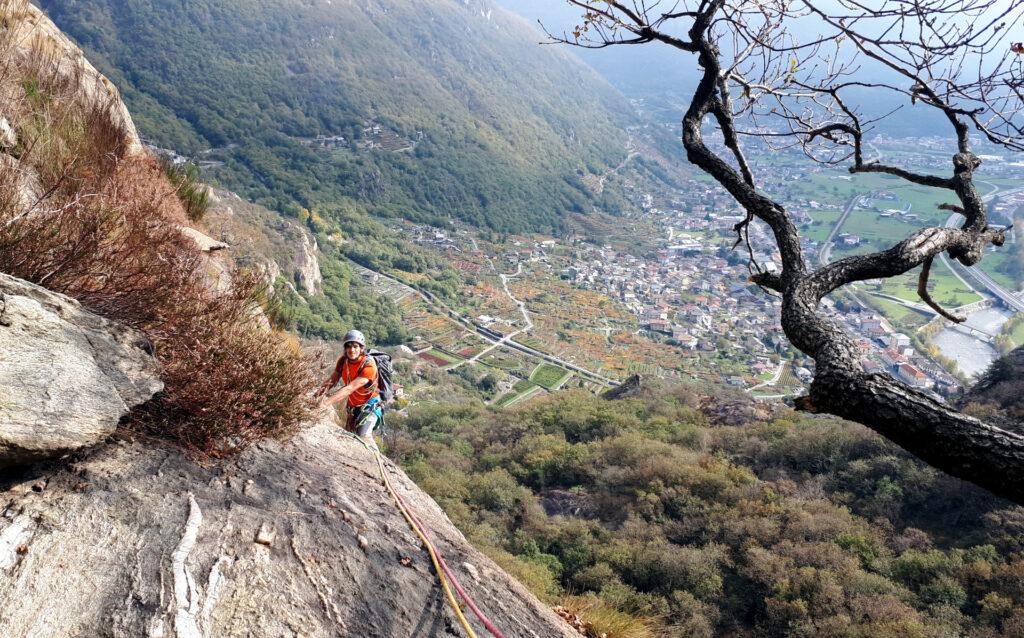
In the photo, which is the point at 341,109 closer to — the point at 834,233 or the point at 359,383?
the point at 834,233

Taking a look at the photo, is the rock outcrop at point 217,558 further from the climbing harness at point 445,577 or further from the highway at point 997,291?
the highway at point 997,291

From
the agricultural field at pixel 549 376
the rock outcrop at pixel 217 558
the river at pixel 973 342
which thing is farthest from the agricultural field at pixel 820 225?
the rock outcrop at pixel 217 558

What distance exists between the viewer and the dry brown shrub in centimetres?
322

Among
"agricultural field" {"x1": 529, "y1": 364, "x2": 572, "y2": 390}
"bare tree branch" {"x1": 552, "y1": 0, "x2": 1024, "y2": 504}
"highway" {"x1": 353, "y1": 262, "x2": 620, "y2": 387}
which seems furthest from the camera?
"highway" {"x1": 353, "y1": 262, "x2": 620, "y2": 387}

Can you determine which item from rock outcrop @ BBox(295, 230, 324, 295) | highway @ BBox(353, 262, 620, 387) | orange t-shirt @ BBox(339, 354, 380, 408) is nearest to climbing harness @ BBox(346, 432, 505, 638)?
orange t-shirt @ BBox(339, 354, 380, 408)

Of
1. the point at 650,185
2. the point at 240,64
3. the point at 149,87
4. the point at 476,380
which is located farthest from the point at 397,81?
the point at 476,380

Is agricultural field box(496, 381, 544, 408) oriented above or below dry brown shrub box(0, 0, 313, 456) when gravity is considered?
below

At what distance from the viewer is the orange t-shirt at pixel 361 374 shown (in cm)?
512

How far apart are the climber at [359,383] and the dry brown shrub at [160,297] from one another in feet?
2.05

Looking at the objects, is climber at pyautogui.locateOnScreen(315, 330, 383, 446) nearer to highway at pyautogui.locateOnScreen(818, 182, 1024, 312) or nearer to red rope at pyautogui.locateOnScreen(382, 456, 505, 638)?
red rope at pyautogui.locateOnScreen(382, 456, 505, 638)

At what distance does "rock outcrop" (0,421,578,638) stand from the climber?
129 centimetres

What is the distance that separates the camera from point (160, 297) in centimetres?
355

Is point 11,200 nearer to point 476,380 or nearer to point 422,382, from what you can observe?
point 422,382

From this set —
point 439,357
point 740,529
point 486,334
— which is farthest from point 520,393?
point 740,529
